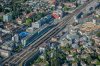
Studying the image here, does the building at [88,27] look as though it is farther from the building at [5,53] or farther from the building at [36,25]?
the building at [5,53]

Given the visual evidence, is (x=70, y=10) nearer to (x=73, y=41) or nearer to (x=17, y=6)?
(x=17, y=6)

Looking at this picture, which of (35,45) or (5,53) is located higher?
(5,53)

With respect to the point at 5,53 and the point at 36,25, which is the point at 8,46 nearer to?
the point at 5,53

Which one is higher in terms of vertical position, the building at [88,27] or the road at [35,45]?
the road at [35,45]

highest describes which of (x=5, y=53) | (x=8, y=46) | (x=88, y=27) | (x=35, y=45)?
(x=8, y=46)

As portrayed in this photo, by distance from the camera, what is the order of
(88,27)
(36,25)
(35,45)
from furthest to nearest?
(88,27)
(36,25)
(35,45)

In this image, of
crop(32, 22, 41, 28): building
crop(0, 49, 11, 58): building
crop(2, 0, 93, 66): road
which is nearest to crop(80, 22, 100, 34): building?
crop(2, 0, 93, 66): road

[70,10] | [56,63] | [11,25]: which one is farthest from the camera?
[70,10]

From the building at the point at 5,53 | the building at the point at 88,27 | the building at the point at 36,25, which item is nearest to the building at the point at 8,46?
the building at the point at 5,53

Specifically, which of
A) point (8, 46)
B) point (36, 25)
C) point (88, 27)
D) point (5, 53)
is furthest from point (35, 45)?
point (88, 27)

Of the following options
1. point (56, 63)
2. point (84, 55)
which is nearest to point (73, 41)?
point (84, 55)

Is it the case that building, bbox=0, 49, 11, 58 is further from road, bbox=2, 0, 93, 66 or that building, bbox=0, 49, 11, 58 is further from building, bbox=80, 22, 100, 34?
building, bbox=80, 22, 100, 34
